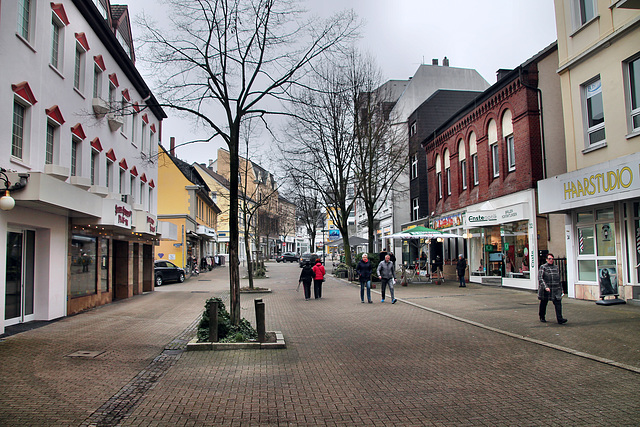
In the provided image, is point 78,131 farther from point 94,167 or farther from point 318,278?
point 318,278

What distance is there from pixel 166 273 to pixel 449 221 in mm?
17455

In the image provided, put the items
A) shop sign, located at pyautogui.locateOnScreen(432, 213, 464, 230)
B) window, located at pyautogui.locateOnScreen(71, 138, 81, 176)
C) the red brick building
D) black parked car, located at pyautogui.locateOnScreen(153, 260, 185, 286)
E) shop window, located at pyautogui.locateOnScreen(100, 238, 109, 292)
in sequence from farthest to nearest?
1. black parked car, located at pyautogui.locateOnScreen(153, 260, 185, 286)
2. shop sign, located at pyautogui.locateOnScreen(432, 213, 464, 230)
3. the red brick building
4. shop window, located at pyautogui.locateOnScreen(100, 238, 109, 292)
5. window, located at pyautogui.locateOnScreen(71, 138, 81, 176)

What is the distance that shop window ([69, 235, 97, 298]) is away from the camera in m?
14.1

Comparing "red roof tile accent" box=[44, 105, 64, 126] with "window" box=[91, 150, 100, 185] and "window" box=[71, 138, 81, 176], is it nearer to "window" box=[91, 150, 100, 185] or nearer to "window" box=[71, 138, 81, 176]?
"window" box=[71, 138, 81, 176]

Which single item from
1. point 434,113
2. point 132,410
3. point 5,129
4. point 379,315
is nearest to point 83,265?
point 5,129

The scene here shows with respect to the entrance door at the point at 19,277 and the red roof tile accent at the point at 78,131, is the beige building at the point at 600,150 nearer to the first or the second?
the red roof tile accent at the point at 78,131

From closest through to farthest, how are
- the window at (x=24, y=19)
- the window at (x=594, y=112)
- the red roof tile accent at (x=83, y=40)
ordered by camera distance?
the window at (x=24, y=19), the red roof tile accent at (x=83, y=40), the window at (x=594, y=112)

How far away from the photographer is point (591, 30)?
14438 mm

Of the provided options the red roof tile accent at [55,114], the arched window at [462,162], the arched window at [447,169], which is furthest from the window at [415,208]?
the red roof tile accent at [55,114]

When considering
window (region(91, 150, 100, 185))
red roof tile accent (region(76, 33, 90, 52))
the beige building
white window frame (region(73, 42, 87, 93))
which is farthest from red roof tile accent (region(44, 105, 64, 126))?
the beige building

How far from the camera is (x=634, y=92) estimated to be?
13.0 metres

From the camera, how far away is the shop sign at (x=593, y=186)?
12.4 m

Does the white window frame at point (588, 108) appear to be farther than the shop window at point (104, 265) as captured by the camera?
No

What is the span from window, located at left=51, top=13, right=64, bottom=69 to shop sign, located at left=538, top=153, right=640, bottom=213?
49.3 ft
